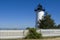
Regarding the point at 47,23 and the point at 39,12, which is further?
the point at 39,12

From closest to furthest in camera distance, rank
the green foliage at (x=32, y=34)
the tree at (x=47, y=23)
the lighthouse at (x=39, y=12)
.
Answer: the green foliage at (x=32, y=34) < the tree at (x=47, y=23) < the lighthouse at (x=39, y=12)

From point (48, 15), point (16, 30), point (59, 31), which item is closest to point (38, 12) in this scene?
point (48, 15)

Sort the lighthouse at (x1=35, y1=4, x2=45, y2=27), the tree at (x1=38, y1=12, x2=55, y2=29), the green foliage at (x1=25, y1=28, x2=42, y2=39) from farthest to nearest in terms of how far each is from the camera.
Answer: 1. the lighthouse at (x1=35, y1=4, x2=45, y2=27)
2. the tree at (x1=38, y1=12, x2=55, y2=29)
3. the green foliage at (x1=25, y1=28, x2=42, y2=39)

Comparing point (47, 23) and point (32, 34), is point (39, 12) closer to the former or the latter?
point (47, 23)

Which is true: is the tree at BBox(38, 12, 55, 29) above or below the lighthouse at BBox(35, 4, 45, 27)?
below

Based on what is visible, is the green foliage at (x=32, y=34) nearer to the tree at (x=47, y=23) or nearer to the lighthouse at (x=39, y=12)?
the tree at (x=47, y=23)

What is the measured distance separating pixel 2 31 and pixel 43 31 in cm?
648

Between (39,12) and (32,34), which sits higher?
(39,12)

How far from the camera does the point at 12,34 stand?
1011 inches

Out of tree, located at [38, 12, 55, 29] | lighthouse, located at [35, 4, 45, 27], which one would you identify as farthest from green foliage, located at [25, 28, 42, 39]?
lighthouse, located at [35, 4, 45, 27]

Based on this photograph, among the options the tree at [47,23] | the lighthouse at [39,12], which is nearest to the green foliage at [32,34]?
the tree at [47,23]

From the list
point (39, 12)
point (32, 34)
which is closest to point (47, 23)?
point (39, 12)

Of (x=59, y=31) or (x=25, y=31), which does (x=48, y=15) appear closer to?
(x=59, y=31)

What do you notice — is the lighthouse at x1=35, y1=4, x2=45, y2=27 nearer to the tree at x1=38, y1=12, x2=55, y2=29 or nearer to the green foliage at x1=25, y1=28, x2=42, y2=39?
the tree at x1=38, y1=12, x2=55, y2=29
